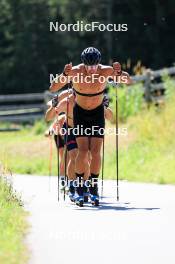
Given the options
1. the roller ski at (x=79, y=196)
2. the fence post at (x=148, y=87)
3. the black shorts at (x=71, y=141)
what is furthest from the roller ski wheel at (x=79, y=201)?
the fence post at (x=148, y=87)

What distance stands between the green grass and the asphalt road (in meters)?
0.11

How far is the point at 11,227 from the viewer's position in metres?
9.06

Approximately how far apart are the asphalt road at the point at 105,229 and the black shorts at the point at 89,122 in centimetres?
89

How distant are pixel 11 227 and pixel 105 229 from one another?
0.91 m

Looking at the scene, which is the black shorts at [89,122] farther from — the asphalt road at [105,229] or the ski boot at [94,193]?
the asphalt road at [105,229]

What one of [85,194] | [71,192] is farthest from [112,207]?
[71,192]

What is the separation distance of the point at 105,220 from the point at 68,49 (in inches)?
1987

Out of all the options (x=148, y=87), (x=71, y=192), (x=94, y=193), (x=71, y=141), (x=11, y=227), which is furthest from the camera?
(x=148, y=87)

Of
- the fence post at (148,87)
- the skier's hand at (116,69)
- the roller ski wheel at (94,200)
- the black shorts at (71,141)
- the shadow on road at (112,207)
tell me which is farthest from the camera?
the fence post at (148,87)

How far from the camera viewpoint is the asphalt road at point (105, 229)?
7738 millimetres

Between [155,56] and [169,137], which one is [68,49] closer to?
[155,56]

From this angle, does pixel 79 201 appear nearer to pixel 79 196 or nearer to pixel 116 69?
pixel 79 196

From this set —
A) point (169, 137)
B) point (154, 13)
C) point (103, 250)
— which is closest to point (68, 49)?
point (154, 13)

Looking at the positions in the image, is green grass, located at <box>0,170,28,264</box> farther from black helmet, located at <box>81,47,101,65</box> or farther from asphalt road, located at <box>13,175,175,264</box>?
black helmet, located at <box>81,47,101,65</box>
